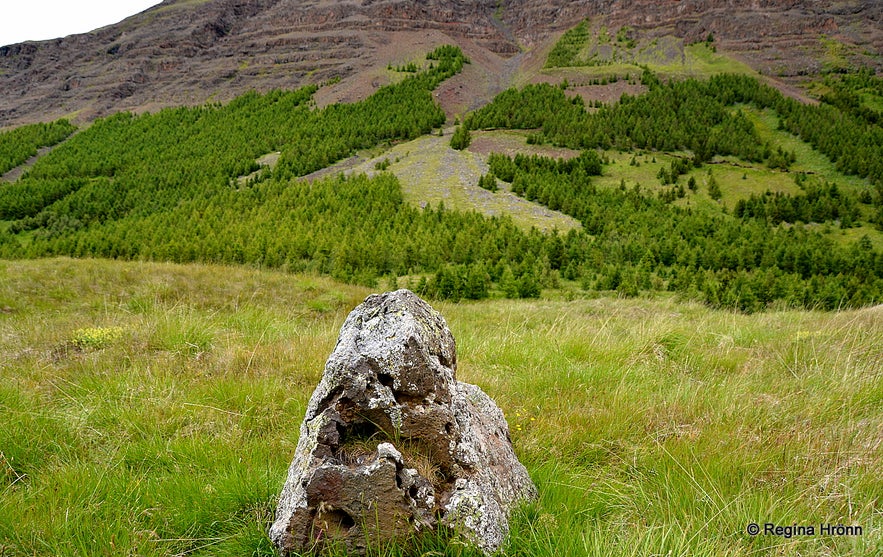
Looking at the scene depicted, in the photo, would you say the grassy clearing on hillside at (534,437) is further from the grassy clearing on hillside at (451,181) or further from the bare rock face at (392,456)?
the grassy clearing on hillside at (451,181)

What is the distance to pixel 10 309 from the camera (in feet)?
36.4

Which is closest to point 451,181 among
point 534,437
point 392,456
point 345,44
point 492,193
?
point 492,193

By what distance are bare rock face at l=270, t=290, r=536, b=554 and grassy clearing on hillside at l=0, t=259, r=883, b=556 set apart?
14cm

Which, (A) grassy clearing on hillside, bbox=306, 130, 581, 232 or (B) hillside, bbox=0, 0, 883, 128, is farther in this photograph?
(B) hillside, bbox=0, 0, 883, 128

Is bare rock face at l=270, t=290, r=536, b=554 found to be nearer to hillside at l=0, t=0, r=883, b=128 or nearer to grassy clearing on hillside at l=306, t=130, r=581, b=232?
grassy clearing on hillside at l=306, t=130, r=581, b=232

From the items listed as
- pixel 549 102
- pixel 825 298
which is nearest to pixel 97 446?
pixel 825 298

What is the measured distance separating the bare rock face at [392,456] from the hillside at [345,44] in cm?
8163

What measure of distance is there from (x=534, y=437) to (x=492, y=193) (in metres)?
37.9

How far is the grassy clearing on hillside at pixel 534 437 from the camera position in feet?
6.34

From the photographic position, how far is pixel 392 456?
194cm

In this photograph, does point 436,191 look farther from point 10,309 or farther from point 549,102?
point 549,102

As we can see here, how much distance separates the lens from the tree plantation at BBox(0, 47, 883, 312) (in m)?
25.7

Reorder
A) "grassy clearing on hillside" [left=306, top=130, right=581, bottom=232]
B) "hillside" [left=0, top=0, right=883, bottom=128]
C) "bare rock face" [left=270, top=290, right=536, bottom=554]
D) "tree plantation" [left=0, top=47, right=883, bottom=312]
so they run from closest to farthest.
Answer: "bare rock face" [left=270, top=290, right=536, bottom=554], "tree plantation" [left=0, top=47, right=883, bottom=312], "grassy clearing on hillside" [left=306, top=130, right=581, bottom=232], "hillside" [left=0, top=0, right=883, bottom=128]

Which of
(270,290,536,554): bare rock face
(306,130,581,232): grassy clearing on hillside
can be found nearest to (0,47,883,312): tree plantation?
(306,130,581,232): grassy clearing on hillside
